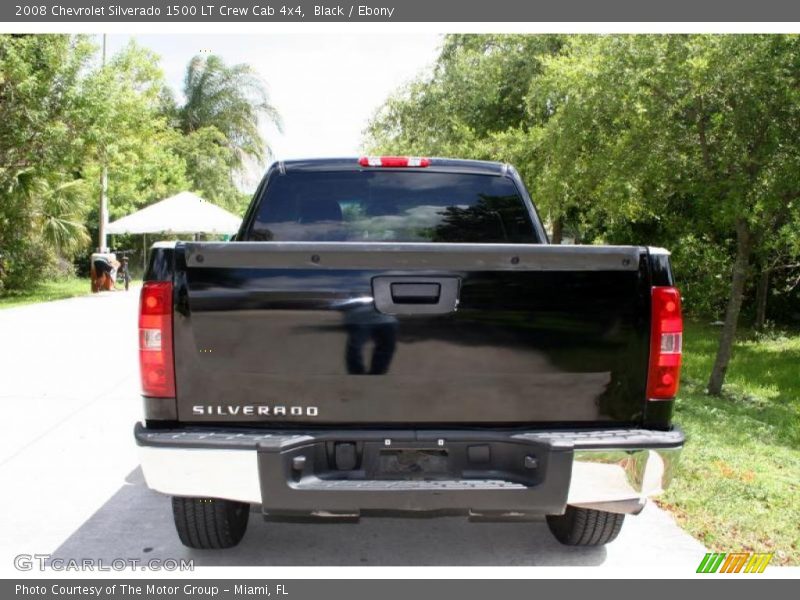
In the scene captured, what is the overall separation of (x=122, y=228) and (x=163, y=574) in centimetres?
2105

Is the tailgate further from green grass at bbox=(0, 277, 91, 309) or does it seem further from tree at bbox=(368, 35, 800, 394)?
green grass at bbox=(0, 277, 91, 309)

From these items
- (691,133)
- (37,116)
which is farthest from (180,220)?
(691,133)

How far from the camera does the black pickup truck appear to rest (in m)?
3.20

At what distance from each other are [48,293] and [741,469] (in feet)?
73.3

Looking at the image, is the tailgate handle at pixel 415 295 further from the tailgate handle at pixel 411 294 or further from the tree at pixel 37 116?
the tree at pixel 37 116

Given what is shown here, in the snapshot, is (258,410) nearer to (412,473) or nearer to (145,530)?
(412,473)

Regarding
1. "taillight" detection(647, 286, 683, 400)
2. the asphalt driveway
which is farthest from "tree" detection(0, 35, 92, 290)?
"taillight" detection(647, 286, 683, 400)

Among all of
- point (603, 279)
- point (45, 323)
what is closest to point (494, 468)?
point (603, 279)

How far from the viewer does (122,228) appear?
23422 millimetres

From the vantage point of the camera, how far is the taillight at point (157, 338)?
322 centimetres

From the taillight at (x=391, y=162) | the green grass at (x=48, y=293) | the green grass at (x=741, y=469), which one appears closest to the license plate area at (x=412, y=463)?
the green grass at (x=741, y=469)

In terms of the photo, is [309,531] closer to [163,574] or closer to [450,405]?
[163,574]

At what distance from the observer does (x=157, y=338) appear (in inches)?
127

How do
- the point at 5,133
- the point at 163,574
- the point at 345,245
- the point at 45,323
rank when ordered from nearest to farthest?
the point at 345,245, the point at 163,574, the point at 45,323, the point at 5,133
